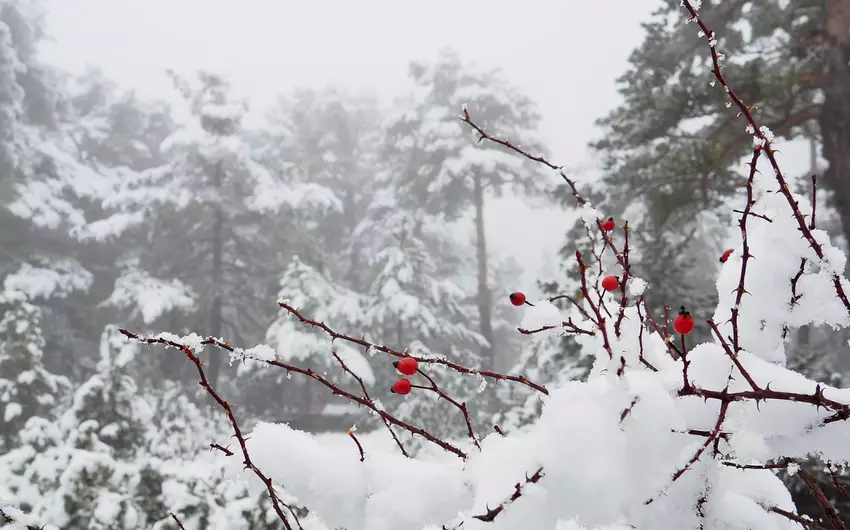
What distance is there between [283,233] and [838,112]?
13.6 meters

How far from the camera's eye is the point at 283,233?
16.5 meters

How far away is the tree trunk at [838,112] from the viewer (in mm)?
5605

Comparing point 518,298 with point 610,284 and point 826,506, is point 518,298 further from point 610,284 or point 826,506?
point 826,506

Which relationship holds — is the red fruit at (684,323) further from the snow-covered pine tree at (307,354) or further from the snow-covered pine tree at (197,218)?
the snow-covered pine tree at (197,218)

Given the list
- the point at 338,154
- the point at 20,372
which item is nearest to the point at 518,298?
the point at 20,372

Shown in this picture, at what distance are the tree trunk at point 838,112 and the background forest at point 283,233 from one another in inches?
0.9

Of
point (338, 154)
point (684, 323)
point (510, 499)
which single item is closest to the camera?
point (510, 499)

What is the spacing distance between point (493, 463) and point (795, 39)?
727 centimetres

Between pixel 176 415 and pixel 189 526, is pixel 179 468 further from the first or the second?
pixel 176 415

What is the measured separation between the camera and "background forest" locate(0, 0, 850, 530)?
586cm

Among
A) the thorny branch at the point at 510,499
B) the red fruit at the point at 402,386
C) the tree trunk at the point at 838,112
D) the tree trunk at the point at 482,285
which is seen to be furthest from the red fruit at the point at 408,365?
the tree trunk at the point at 482,285

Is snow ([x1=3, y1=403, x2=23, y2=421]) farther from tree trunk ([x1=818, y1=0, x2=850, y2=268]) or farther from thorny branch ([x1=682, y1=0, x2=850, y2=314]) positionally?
tree trunk ([x1=818, y1=0, x2=850, y2=268])

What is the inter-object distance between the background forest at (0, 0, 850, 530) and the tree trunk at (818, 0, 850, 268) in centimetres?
2

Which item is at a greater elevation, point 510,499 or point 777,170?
point 777,170
